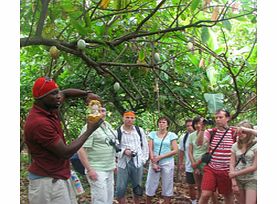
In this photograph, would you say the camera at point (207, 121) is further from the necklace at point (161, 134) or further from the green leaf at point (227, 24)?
the green leaf at point (227, 24)

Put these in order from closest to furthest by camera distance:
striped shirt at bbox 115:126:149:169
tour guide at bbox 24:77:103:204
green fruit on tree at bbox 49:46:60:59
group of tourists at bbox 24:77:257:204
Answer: tour guide at bbox 24:77:103:204 → green fruit on tree at bbox 49:46:60:59 → group of tourists at bbox 24:77:257:204 → striped shirt at bbox 115:126:149:169

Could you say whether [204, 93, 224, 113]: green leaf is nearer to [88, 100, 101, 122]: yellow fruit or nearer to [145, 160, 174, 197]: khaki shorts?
[145, 160, 174, 197]: khaki shorts

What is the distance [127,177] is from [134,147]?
23cm

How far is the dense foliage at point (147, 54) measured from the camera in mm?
2459

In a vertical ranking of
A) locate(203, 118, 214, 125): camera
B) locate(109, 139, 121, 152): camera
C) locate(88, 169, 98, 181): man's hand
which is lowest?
locate(88, 169, 98, 181): man's hand

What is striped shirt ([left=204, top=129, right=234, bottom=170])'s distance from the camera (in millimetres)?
2793

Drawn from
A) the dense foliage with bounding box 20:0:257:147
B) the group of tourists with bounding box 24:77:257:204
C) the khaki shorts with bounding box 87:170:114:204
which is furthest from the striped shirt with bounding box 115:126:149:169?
the khaki shorts with bounding box 87:170:114:204

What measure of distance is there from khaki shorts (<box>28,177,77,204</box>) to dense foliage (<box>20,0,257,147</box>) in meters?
0.64

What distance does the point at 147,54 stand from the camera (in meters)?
3.07

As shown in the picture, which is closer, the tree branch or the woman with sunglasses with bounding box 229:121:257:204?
the tree branch

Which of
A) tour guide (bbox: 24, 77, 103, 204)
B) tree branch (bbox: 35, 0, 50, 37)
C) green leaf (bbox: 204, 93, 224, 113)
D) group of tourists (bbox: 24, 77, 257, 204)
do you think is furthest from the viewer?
green leaf (bbox: 204, 93, 224, 113)

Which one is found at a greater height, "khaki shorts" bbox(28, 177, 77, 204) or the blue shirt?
the blue shirt

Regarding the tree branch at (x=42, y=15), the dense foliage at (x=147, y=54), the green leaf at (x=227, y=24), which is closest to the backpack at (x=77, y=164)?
the dense foliage at (x=147, y=54)

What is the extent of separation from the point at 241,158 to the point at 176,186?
64cm
